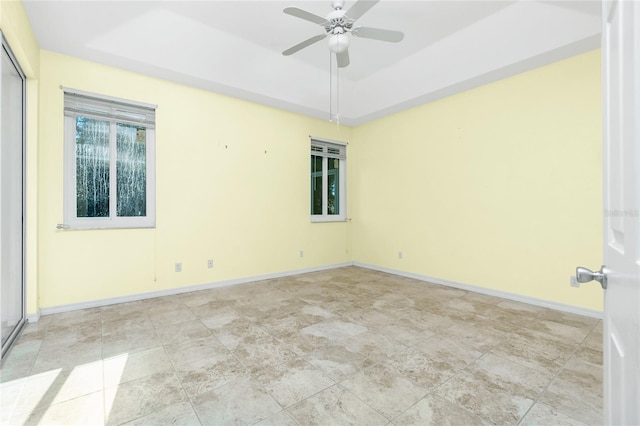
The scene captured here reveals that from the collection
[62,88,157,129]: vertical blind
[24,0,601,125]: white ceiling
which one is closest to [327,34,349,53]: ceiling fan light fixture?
[24,0,601,125]: white ceiling

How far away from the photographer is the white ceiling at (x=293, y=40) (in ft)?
9.49

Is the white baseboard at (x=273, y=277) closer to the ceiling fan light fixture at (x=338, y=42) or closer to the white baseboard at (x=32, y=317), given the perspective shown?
the white baseboard at (x=32, y=317)

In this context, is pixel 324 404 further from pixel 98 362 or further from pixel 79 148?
pixel 79 148

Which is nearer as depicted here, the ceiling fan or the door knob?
the door knob

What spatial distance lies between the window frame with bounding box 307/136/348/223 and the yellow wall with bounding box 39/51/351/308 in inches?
6.0

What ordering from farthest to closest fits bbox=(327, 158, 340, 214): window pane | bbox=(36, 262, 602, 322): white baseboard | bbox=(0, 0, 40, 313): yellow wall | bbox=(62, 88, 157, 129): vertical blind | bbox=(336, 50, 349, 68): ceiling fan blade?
bbox=(327, 158, 340, 214): window pane
bbox=(62, 88, 157, 129): vertical blind
bbox=(36, 262, 602, 322): white baseboard
bbox=(336, 50, 349, 68): ceiling fan blade
bbox=(0, 0, 40, 313): yellow wall

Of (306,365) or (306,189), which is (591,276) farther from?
(306,189)

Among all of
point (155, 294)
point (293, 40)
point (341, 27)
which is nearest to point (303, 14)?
point (341, 27)

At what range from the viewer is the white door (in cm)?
60

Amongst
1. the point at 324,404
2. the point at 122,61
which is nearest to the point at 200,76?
the point at 122,61

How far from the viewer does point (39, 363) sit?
6.82ft

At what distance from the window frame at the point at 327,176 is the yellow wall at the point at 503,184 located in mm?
792

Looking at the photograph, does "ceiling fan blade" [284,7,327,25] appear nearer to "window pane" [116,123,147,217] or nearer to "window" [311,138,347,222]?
"window pane" [116,123,147,217]

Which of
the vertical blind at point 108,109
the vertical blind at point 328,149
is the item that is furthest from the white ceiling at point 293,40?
the vertical blind at point 328,149
